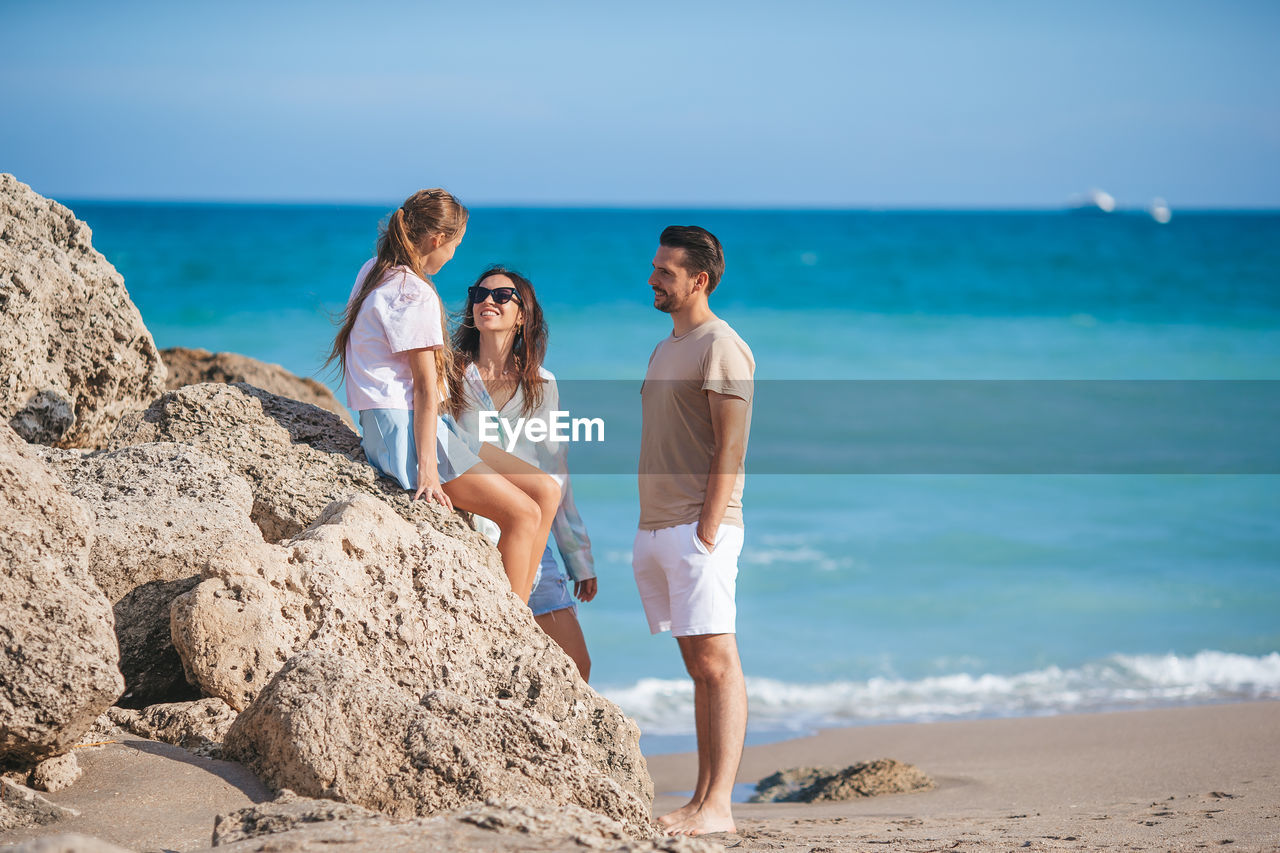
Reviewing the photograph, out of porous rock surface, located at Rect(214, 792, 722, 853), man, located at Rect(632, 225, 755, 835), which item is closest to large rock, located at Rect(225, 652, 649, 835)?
porous rock surface, located at Rect(214, 792, 722, 853)

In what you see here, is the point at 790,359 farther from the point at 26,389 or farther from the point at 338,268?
the point at 26,389

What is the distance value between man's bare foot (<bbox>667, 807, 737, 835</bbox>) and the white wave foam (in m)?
2.92

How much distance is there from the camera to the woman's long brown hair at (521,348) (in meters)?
→ 4.34

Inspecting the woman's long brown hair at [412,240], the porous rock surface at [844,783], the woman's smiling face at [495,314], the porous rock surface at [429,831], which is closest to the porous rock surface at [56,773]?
the porous rock surface at [429,831]

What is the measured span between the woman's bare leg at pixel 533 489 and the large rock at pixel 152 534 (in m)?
0.88

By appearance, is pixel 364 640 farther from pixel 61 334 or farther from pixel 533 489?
pixel 61 334

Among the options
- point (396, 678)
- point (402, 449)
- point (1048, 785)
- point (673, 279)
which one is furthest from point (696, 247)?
point (1048, 785)

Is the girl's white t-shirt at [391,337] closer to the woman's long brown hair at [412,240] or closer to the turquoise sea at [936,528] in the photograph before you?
the woman's long brown hair at [412,240]

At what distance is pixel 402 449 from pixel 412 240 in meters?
0.77

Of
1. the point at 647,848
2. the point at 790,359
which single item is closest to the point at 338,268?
the point at 790,359

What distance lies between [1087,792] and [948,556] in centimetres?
564

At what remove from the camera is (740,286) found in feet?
110

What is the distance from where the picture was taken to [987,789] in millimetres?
5152

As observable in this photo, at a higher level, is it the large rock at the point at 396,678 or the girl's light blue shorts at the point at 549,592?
the girl's light blue shorts at the point at 549,592
